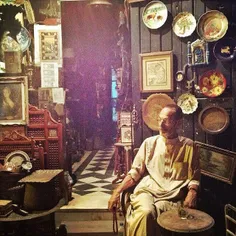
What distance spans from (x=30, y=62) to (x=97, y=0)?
2.08m

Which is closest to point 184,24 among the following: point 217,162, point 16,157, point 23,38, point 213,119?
point 213,119

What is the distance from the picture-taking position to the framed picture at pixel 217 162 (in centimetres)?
466

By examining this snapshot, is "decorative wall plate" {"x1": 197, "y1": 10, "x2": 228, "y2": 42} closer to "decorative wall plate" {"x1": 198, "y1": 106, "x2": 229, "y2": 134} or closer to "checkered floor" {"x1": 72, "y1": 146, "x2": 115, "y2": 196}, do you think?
"decorative wall plate" {"x1": 198, "y1": 106, "x2": 229, "y2": 134}

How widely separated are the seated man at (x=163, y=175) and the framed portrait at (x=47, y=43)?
2.50 meters

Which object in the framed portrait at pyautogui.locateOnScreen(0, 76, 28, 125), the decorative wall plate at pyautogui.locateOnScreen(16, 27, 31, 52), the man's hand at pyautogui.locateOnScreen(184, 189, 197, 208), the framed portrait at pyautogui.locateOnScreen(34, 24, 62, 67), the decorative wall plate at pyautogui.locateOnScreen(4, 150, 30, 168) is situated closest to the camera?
the man's hand at pyautogui.locateOnScreen(184, 189, 197, 208)

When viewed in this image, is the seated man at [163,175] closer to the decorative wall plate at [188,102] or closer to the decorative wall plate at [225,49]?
the decorative wall plate at [188,102]

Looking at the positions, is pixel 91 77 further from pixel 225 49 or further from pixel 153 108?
pixel 225 49

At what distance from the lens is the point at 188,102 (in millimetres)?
4836

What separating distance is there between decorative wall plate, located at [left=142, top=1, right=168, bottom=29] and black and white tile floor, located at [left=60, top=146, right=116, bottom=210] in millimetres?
3055

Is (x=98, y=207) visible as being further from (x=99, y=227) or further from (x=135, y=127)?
(x=135, y=127)

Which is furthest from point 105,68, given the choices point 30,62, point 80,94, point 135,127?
point 135,127

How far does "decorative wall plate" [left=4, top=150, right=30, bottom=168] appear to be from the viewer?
17.6 feet

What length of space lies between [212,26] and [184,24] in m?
0.38

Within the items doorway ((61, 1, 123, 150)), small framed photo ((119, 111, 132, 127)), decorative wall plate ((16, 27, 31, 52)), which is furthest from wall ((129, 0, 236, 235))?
doorway ((61, 1, 123, 150))
